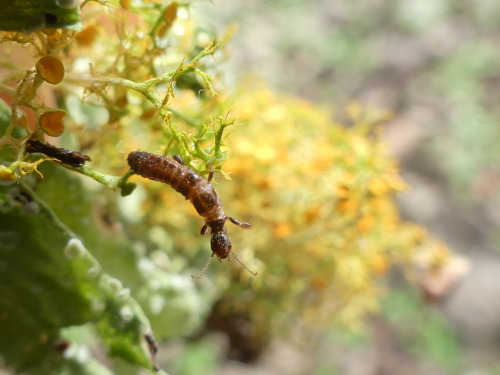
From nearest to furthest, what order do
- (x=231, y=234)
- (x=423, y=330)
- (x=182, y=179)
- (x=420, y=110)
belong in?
1. (x=182, y=179)
2. (x=231, y=234)
3. (x=423, y=330)
4. (x=420, y=110)

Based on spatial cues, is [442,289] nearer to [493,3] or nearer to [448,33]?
[448,33]

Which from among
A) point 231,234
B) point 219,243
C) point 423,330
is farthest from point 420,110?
point 219,243

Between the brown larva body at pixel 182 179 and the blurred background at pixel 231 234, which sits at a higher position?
the blurred background at pixel 231 234

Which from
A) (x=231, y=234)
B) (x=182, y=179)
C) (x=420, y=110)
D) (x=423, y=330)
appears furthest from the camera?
(x=420, y=110)

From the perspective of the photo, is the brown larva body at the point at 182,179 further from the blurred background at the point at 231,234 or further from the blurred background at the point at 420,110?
the blurred background at the point at 420,110

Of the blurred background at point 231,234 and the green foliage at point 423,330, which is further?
the green foliage at point 423,330

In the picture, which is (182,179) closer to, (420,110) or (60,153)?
(60,153)

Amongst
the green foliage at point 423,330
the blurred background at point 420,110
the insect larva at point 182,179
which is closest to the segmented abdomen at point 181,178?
the insect larva at point 182,179
